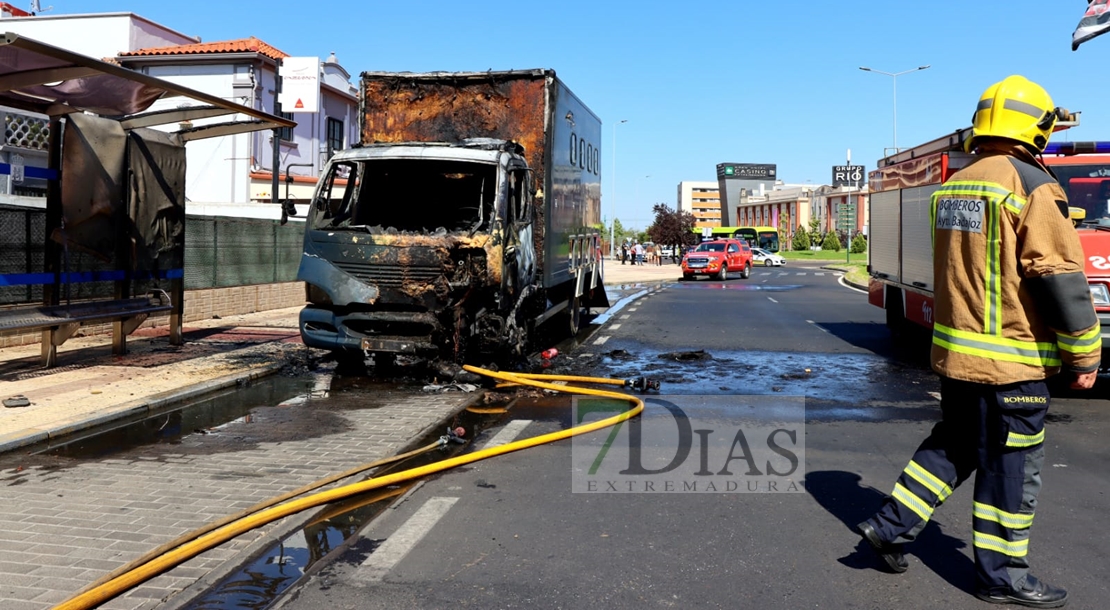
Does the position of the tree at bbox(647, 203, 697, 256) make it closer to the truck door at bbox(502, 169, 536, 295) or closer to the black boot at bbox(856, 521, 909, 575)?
the truck door at bbox(502, 169, 536, 295)

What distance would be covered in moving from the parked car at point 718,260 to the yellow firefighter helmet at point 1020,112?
3684 cm

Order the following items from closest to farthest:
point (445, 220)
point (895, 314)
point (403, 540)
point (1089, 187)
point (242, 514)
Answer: point (403, 540) < point (242, 514) < point (1089, 187) < point (445, 220) < point (895, 314)

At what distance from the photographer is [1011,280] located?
4.02m

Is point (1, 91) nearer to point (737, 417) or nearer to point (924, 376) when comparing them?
point (737, 417)

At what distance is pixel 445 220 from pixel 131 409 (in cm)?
437

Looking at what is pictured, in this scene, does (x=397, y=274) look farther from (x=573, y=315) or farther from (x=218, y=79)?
(x=218, y=79)

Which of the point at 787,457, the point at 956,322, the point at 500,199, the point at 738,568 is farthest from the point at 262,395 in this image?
the point at 956,322

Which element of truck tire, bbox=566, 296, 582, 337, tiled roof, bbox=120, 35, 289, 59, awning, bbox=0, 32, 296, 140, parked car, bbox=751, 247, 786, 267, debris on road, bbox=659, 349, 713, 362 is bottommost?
debris on road, bbox=659, 349, 713, 362

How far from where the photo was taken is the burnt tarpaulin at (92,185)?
10.4m

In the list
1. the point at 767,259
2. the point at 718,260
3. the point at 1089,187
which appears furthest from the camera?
the point at 767,259

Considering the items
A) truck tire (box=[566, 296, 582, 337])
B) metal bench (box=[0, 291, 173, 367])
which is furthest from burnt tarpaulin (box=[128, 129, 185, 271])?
truck tire (box=[566, 296, 582, 337])

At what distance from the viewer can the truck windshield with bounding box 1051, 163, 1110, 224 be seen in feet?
33.5

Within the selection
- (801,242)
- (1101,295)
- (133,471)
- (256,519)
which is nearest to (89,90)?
(133,471)

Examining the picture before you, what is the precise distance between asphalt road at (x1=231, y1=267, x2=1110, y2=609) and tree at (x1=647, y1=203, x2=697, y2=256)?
74.0 meters
